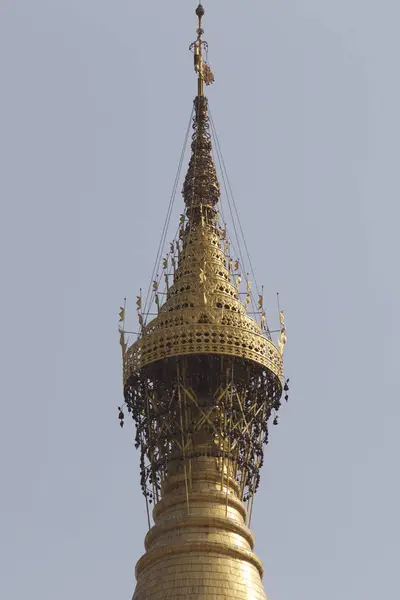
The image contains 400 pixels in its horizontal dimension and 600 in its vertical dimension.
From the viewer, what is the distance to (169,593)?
37594 millimetres

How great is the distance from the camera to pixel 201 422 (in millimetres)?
41125

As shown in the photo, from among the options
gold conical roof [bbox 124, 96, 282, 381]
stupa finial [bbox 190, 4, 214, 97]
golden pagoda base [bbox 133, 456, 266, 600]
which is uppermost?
stupa finial [bbox 190, 4, 214, 97]

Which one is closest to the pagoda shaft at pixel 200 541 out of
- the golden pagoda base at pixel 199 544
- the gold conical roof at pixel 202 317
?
the golden pagoda base at pixel 199 544

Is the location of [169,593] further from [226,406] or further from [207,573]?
[226,406]

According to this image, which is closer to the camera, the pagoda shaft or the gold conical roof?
Result: the pagoda shaft

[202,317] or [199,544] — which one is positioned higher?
[202,317]

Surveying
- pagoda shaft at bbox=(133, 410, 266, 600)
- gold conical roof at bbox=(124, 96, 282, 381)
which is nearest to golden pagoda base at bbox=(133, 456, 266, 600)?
pagoda shaft at bbox=(133, 410, 266, 600)

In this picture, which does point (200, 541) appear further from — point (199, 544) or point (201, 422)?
point (201, 422)

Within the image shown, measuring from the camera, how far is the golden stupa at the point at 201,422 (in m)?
38.4

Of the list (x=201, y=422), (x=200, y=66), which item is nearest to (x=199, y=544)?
(x=201, y=422)

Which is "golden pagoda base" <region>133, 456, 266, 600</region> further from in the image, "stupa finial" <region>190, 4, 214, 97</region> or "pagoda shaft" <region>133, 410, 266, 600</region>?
"stupa finial" <region>190, 4, 214, 97</region>

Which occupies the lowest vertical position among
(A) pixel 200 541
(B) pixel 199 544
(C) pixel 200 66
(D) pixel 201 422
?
(B) pixel 199 544

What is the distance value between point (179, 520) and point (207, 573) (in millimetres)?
2010

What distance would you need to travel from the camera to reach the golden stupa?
38406 millimetres
